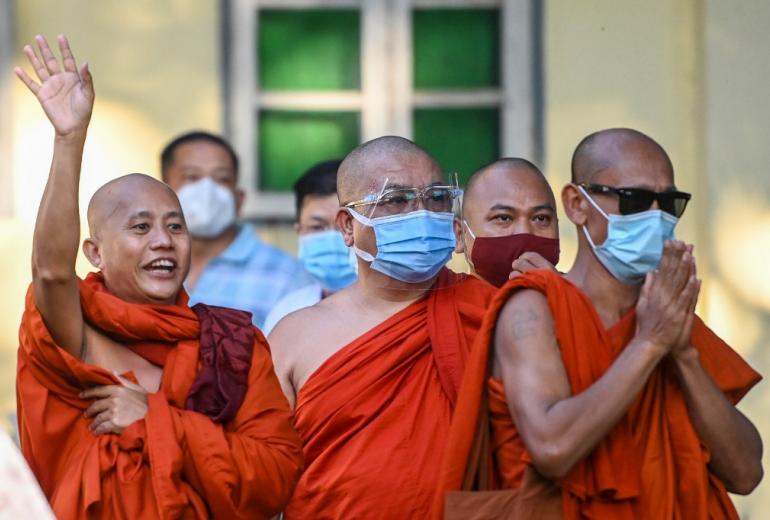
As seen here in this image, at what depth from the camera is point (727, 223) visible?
7.39 m

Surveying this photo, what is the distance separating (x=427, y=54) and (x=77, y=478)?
4043 millimetres

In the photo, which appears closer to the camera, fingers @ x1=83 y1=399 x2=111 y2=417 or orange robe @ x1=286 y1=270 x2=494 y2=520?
fingers @ x1=83 y1=399 x2=111 y2=417

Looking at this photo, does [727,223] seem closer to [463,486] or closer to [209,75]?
[209,75]

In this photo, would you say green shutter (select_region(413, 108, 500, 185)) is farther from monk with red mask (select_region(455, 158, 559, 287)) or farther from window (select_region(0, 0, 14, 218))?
monk with red mask (select_region(455, 158, 559, 287))

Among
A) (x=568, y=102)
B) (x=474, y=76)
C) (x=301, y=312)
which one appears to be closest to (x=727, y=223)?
(x=568, y=102)

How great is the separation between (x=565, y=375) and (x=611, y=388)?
173 mm

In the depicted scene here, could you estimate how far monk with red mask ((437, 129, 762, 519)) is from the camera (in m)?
4.33

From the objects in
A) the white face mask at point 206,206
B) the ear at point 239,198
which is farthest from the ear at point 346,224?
the ear at point 239,198

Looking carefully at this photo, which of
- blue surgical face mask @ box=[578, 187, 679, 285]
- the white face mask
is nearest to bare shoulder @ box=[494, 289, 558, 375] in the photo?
blue surgical face mask @ box=[578, 187, 679, 285]

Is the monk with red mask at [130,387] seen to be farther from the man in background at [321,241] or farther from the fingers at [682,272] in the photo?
the man in background at [321,241]

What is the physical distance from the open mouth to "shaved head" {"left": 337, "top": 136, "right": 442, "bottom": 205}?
732 mm

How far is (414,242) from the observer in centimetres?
507

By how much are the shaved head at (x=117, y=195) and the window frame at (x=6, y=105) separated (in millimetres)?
2731

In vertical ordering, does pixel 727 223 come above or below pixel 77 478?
above
